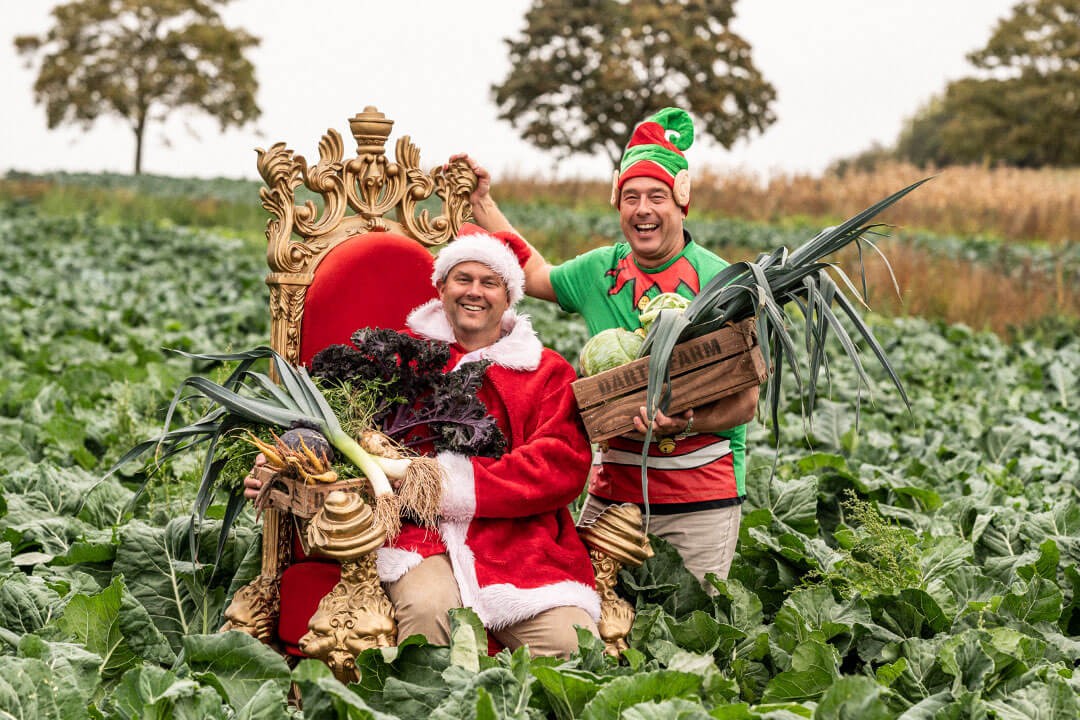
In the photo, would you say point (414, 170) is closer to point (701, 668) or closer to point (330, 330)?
point (330, 330)

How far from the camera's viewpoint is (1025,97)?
1531 inches

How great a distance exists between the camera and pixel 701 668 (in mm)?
2980

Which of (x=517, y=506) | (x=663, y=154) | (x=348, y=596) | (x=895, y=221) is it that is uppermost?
(x=895, y=221)

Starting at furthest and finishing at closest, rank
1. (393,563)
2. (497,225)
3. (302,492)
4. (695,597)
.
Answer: (497,225), (695,597), (393,563), (302,492)

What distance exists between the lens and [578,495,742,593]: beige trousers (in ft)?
12.1

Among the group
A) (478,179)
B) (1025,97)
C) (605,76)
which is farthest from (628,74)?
(478,179)

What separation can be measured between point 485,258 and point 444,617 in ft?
3.56

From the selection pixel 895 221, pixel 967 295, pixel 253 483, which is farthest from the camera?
pixel 895 221

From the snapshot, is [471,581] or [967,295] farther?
[967,295]

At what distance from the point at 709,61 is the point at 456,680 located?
35.8 m

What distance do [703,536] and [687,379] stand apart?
0.70m

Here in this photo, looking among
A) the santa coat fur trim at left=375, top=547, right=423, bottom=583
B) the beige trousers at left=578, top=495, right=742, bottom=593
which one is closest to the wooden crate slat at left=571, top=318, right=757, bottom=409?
the beige trousers at left=578, top=495, right=742, bottom=593

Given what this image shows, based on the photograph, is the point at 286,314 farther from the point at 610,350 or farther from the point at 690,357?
the point at 690,357

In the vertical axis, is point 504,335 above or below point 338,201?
below
